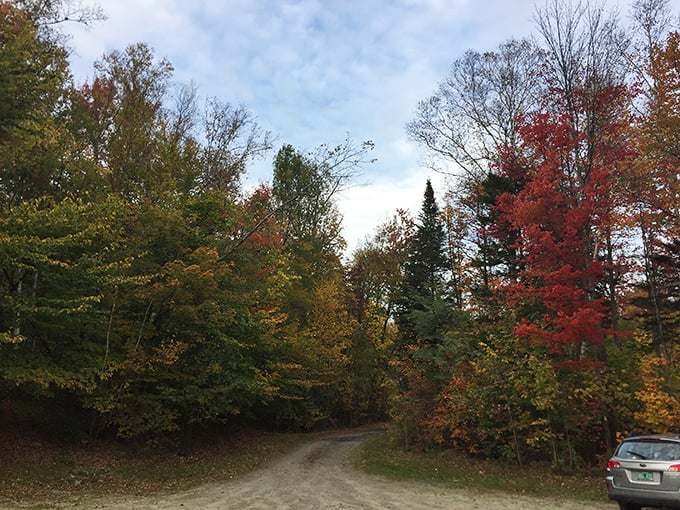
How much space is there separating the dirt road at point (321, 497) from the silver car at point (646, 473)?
1.40 metres

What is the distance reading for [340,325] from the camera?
82.6 feet

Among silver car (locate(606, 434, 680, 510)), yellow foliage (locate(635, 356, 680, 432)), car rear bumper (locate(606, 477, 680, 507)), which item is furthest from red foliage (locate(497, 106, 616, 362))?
Result: car rear bumper (locate(606, 477, 680, 507))

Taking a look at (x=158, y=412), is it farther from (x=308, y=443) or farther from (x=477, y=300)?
(x=477, y=300)

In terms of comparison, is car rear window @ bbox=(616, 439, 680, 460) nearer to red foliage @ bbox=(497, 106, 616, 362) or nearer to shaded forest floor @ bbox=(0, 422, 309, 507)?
red foliage @ bbox=(497, 106, 616, 362)

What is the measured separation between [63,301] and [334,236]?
863 inches

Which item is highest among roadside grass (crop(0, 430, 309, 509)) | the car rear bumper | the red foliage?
the red foliage

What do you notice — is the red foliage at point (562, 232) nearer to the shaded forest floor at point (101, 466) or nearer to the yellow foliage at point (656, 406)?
the yellow foliage at point (656, 406)

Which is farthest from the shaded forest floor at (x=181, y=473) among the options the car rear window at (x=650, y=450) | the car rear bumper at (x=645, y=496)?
the car rear window at (x=650, y=450)

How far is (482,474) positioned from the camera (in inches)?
484

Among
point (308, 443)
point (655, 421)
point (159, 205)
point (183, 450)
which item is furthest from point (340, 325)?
point (655, 421)

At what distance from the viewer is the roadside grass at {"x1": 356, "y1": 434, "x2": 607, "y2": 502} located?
1055 centimetres

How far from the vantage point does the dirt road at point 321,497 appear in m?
8.62

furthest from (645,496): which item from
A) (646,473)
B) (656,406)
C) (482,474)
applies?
(482,474)

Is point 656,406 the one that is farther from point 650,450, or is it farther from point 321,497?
point 321,497
